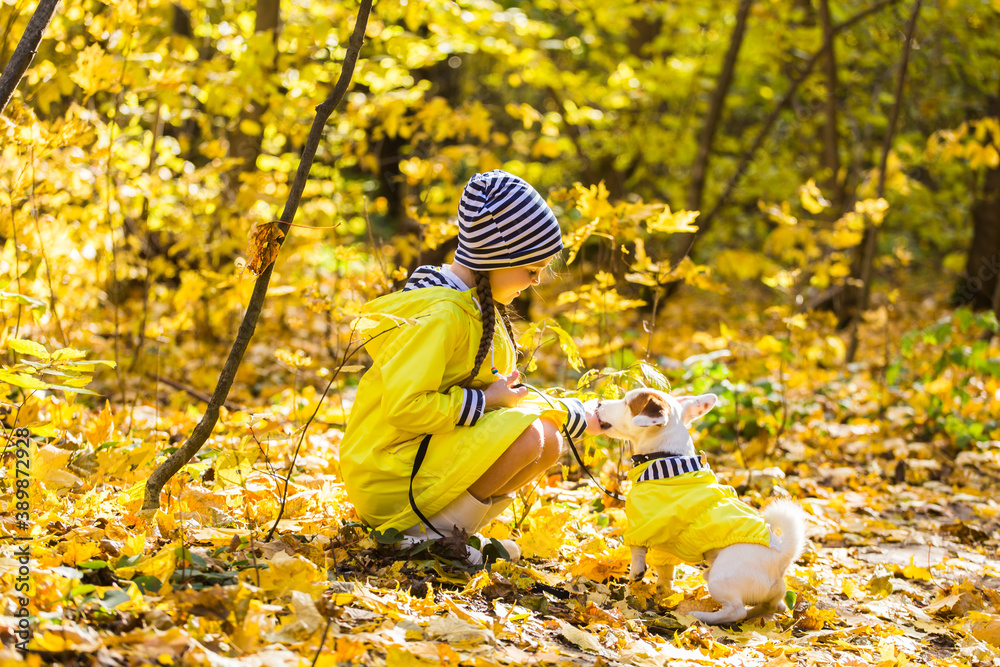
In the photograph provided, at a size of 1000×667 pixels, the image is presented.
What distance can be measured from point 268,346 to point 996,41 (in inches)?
350

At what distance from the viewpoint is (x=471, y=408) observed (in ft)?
8.50

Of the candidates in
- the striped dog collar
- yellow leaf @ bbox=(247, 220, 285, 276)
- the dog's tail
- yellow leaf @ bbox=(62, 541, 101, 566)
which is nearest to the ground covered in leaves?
yellow leaf @ bbox=(62, 541, 101, 566)

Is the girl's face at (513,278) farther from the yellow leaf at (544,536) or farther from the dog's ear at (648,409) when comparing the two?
the yellow leaf at (544,536)

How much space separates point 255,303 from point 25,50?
986 mm

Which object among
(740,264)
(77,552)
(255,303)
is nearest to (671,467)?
(255,303)

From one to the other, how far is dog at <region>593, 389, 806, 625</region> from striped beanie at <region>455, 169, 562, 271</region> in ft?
2.02

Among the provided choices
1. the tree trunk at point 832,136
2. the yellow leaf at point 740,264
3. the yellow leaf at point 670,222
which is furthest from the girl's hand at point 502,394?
the tree trunk at point 832,136

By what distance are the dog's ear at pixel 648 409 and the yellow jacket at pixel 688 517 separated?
0.17 meters

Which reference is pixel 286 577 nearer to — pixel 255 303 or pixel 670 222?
pixel 255 303

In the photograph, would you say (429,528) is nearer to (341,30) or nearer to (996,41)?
(341,30)

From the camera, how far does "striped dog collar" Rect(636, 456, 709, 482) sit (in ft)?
8.76

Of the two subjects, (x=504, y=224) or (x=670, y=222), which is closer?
(x=504, y=224)

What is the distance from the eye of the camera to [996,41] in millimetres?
9141

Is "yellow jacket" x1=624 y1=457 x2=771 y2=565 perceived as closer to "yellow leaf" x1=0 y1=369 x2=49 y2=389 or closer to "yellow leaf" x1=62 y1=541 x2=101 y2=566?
"yellow leaf" x1=62 y1=541 x2=101 y2=566
